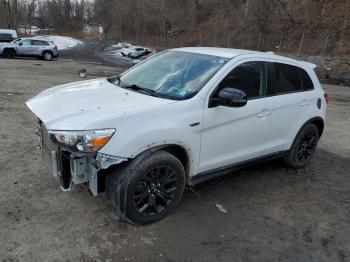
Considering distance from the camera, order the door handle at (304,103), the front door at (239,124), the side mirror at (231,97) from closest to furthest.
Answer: the side mirror at (231,97), the front door at (239,124), the door handle at (304,103)

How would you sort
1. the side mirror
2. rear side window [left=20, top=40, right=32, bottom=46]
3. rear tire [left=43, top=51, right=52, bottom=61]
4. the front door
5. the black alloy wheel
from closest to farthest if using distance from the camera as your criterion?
the black alloy wheel
the side mirror
the front door
rear side window [left=20, top=40, right=32, bottom=46]
rear tire [left=43, top=51, right=52, bottom=61]

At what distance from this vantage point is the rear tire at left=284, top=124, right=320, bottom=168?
17.7 feet

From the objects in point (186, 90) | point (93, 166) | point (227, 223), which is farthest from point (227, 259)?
point (186, 90)

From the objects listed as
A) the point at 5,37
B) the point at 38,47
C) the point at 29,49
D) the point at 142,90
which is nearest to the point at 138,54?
the point at 38,47

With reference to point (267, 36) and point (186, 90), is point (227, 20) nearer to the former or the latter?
point (267, 36)

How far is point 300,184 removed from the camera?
5.20 m

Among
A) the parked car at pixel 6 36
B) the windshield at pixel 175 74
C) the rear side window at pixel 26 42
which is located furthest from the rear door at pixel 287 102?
the parked car at pixel 6 36

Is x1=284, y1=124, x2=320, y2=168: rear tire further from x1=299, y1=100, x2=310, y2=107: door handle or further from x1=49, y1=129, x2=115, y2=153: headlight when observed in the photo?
x1=49, y1=129, x2=115, y2=153: headlight

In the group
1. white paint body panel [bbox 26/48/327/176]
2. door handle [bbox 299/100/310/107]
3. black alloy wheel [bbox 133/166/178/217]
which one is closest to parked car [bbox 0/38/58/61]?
white paint body panel [bbox 26/48/327/176]

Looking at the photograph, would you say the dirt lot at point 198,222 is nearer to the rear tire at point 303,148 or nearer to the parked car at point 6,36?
the rear tire at point 303,148

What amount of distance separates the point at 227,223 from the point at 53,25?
334 feet

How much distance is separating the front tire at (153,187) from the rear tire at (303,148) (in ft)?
7.02

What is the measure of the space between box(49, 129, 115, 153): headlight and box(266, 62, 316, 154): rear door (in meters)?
2.29

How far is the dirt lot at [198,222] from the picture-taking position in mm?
3447
